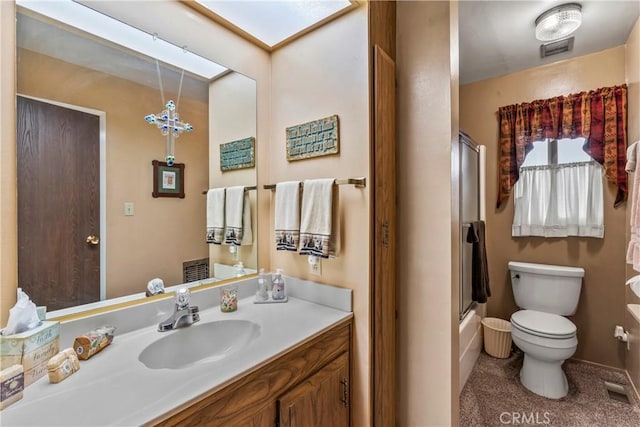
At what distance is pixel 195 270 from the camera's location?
131 centimetres

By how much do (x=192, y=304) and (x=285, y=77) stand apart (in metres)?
1.28

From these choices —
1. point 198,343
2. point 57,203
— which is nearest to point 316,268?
point 198,343

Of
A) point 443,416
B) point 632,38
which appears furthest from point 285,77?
point 632,38

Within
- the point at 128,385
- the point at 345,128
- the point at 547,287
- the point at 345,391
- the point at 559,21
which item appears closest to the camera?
the point at 128,385

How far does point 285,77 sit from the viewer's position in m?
1.55

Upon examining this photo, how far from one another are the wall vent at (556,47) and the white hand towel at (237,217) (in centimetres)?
242

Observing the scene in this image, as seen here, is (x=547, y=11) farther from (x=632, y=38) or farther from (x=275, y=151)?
(x=275, y=151)

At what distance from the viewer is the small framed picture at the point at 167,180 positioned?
1192 millimetres

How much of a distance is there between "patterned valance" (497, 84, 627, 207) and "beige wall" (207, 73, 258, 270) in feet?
7.11

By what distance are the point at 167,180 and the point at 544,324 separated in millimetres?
2517

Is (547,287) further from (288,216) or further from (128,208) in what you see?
(128,208)

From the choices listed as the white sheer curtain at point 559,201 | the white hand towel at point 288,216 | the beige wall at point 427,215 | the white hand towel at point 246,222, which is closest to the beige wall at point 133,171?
the white hand towel at point 246,222

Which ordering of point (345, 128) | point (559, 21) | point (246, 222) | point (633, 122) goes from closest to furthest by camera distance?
point (345, 128) < point (246, 222) < point (559, 21) < point (633, 122)

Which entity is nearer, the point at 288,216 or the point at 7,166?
the point at 7,166
